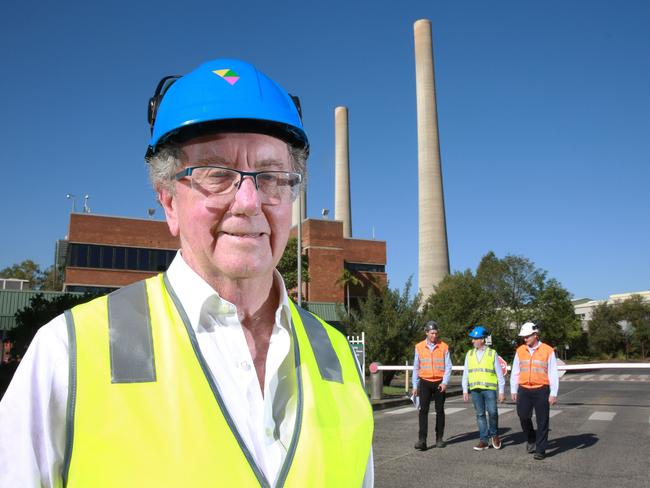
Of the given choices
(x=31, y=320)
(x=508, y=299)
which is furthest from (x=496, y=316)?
(x=31, y=320)

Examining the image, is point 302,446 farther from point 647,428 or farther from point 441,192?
point 441,192

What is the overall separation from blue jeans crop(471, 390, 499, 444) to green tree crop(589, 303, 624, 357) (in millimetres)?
71439

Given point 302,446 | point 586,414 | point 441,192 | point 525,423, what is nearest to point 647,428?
point 586,414

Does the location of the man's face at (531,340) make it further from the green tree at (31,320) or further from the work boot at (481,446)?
the green tree at (31,320)

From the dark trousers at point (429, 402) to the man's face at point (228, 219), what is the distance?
903cm

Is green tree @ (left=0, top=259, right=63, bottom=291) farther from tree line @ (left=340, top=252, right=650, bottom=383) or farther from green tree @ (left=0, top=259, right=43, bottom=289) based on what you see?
tree line @ (left=340, top=252, right=650, bottom=383)

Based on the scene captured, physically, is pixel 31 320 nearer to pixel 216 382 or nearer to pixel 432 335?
pixel 432 335

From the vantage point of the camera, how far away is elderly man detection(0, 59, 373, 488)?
1.29 metres

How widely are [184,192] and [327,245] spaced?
53.7m

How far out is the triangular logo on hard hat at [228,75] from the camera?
168 centimetres

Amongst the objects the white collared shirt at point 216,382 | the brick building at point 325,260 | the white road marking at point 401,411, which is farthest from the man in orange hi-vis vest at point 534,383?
the brick building at point 325,260

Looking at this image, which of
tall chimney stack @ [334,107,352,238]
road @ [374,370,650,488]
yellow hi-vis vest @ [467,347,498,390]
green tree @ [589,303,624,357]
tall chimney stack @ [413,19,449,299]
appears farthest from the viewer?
green tree @ [589,303,624,357]

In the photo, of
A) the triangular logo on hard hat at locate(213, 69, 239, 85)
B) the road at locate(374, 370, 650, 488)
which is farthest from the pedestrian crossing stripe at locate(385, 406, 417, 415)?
the triangular logo on hard hat at locate(213, 69, 239, 85)

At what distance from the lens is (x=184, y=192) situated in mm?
1691
